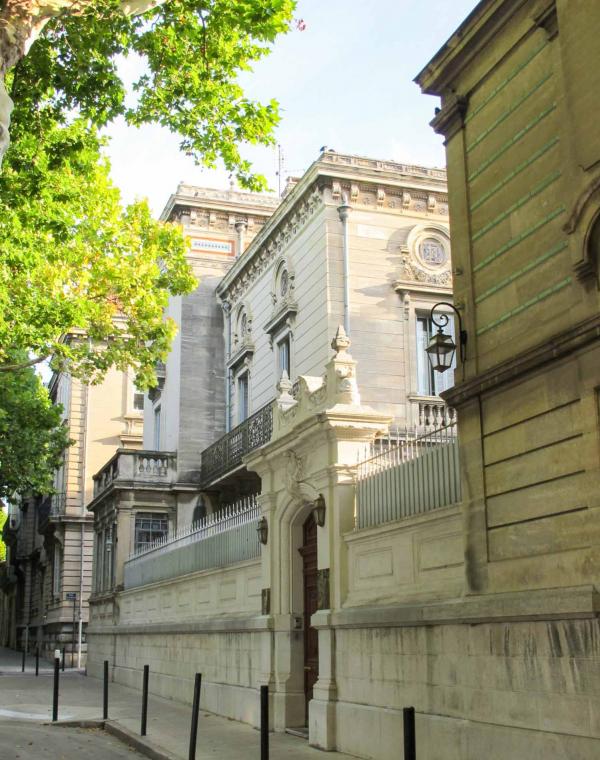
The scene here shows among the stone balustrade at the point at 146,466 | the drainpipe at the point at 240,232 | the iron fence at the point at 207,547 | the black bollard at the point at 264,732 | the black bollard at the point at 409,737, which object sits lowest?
the black bollard at the point at 264,732

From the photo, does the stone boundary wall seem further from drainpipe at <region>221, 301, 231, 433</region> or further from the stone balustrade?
the stone balustrade

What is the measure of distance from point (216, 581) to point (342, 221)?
8463mm

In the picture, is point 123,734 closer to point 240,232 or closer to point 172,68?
point 172,68

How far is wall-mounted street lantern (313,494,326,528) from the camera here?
13188 mm

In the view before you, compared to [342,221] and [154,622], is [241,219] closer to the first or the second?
[342,221]

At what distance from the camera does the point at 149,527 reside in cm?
2883

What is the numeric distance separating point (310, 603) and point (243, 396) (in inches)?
542

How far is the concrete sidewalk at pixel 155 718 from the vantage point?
40.0 ft

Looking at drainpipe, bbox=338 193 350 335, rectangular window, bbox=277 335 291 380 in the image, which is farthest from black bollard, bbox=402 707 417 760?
rectangular window, bbox=277 335 291 380

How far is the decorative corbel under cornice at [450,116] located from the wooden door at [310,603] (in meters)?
5.99

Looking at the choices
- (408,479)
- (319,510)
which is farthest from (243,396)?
(408,479)

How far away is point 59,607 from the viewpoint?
39.5 meters

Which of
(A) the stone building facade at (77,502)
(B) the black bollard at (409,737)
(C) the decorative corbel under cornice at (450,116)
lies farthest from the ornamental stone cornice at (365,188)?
(A) the stone building facade at (77,502)

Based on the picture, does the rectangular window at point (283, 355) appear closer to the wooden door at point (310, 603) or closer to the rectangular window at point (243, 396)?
the rectangular window at point (243, 396)
